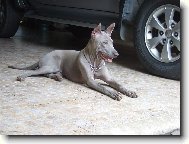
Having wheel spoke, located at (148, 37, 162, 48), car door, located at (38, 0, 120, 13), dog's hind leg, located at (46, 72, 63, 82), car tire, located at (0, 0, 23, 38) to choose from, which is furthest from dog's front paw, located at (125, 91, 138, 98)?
car tire, located at (0, 0, 23, 38)

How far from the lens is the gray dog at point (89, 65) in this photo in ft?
11.7

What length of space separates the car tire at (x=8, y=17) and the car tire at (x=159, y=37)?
268cm

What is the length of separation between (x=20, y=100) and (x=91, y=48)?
943 millimetres

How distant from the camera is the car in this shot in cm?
398

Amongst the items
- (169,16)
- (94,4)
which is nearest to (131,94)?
(169,16)

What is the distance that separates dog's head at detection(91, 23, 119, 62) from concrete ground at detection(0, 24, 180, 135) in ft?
1.14

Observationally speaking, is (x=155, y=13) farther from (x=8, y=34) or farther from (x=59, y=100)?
(x=8, y=34)

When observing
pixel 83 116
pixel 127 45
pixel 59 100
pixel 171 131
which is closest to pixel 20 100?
pixel 59 100

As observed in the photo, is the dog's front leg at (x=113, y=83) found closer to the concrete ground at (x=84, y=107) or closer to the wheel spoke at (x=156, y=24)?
the concrete ground at (x=84, y=107)

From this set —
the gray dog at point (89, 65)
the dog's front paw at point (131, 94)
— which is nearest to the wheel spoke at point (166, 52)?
the gray dog at point (89, 65)

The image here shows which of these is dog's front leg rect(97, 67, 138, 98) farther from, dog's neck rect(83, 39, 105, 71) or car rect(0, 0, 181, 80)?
car rect(0, 0, 181, 80)

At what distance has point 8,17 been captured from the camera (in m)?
6.28

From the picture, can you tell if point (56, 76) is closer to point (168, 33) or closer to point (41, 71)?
point (41, 71)

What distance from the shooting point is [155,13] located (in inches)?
162
